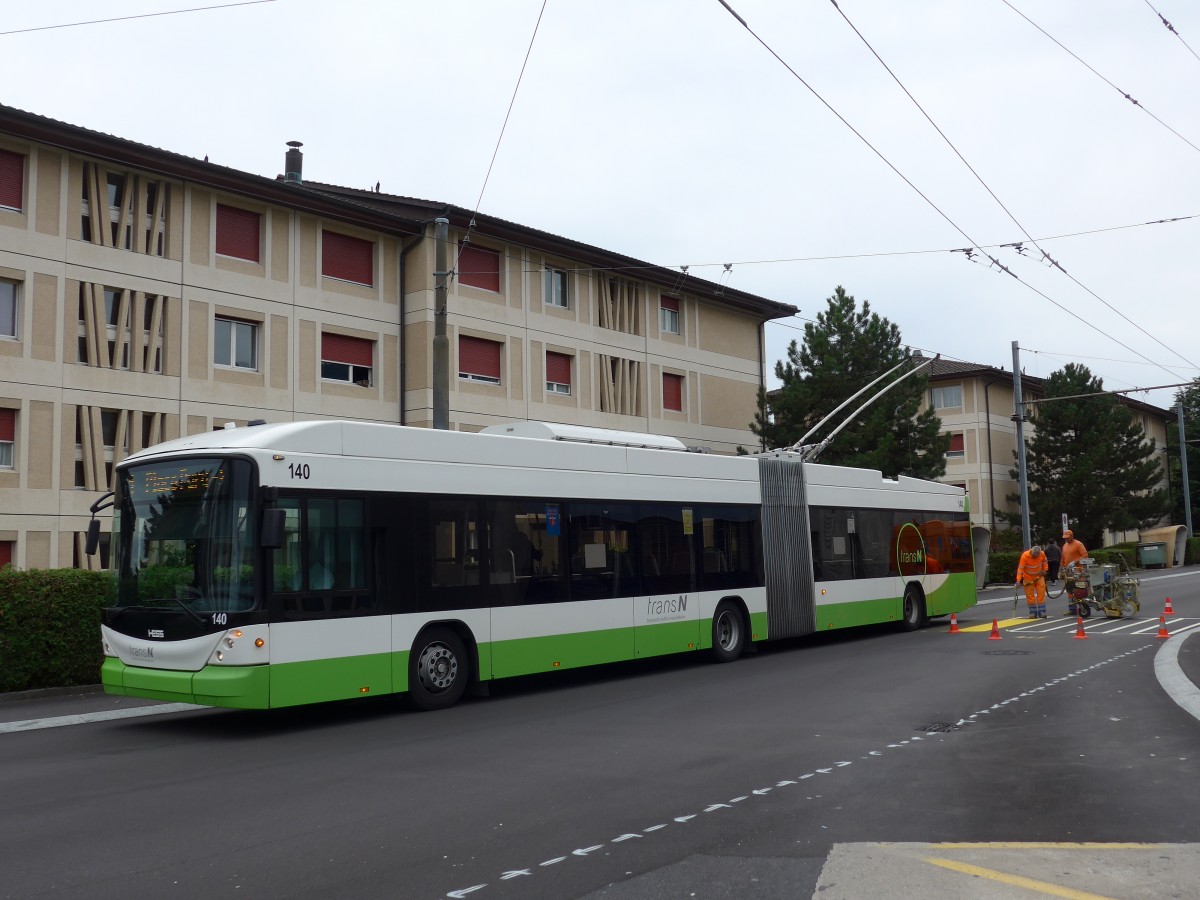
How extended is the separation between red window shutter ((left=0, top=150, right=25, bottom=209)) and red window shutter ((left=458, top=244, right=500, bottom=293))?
1038 centimetres

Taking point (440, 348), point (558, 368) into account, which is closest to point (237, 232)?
point (558, 368)

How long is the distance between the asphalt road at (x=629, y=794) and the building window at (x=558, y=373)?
1928cm

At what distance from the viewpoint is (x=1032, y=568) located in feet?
74.9

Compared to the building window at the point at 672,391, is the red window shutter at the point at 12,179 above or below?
above

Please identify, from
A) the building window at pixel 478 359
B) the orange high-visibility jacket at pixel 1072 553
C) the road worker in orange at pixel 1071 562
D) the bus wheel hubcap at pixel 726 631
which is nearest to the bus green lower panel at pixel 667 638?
the bus wheel hubcap at pixel 726 631

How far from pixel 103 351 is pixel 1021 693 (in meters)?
19.1

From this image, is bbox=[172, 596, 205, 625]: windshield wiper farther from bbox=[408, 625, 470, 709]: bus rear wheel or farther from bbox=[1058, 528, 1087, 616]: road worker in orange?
bbox=[1058, 528, 1087, 616]: road worker in orange

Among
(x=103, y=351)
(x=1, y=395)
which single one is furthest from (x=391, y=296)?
(x=1, y=395)

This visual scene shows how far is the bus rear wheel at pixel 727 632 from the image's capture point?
15859 mm

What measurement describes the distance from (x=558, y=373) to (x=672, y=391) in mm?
5003

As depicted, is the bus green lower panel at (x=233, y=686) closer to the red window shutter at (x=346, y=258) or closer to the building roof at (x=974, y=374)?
the red window shutter at (x=346, y=258)

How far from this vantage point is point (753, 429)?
36.9 metres

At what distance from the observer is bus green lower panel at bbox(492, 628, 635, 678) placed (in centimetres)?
1242

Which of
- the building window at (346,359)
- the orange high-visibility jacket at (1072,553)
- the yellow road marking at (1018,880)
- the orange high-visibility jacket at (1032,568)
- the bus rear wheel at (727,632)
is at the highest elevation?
the building window at (346,359)
